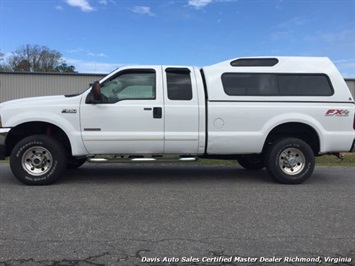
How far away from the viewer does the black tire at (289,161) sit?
7.28 meters

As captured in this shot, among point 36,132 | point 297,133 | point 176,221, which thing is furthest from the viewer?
point 297,133

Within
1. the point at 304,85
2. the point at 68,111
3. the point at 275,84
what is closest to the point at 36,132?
the point at 68,111

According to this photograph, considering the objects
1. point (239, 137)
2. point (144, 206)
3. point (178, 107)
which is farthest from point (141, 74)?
point (144, 206)

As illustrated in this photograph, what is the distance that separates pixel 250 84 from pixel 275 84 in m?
0.46

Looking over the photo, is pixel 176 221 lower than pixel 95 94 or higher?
lower

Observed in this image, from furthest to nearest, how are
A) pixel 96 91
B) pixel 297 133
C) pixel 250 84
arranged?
1. pixel 297 133
2. pixel 250 84
3. pixel 96 91

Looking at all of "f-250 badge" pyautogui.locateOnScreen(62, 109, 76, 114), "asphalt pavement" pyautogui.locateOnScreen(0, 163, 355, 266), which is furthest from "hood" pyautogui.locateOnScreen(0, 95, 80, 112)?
"asphalt pavement" pyautogui.locateOnScreen(0, 163, 355, 266)

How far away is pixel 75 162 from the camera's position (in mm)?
8125

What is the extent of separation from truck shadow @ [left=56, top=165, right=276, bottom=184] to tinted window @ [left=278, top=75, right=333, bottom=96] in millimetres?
1760

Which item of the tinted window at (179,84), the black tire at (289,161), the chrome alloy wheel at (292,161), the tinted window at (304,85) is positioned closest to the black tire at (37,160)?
the tinted window at (179,84)

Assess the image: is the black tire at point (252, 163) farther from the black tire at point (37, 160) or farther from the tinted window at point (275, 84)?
the black tire at point (37, 160)

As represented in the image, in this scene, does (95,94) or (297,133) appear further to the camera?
(297,133)

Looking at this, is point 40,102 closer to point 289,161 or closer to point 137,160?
point 137,160

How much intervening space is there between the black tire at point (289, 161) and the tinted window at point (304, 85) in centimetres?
89
